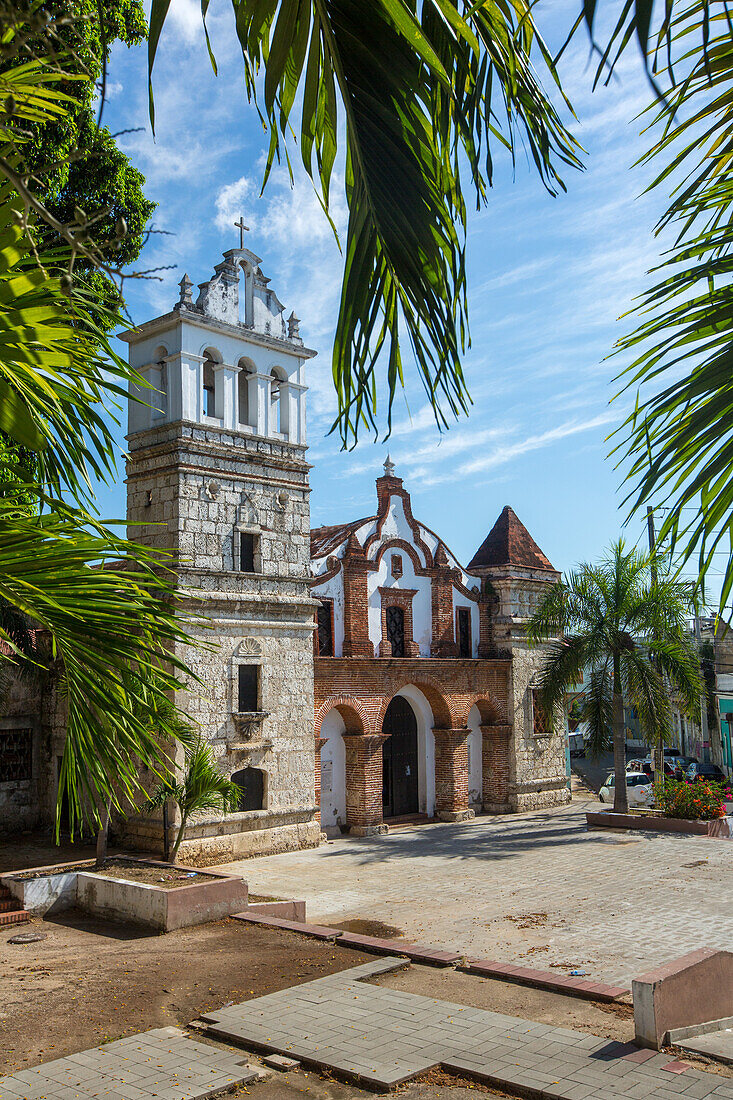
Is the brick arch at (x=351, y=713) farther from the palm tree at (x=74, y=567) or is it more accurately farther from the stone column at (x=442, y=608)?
the palm tree at (x=74, y=567)

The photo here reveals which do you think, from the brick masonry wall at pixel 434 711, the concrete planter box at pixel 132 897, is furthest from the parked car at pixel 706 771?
the concrete planter box at pixel 132 897

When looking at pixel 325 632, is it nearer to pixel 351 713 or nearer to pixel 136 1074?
pixel 351 713

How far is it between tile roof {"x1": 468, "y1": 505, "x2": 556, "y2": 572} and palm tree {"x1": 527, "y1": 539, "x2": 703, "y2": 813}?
156 inches

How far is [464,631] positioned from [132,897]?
1419cm

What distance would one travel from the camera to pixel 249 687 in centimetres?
1870

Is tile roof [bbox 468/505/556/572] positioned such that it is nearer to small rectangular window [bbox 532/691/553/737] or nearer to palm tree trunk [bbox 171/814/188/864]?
small rectangular window [bbox 532/691/553/737]

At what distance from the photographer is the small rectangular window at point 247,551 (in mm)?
18938

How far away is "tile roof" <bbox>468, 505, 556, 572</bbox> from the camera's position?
2664cm

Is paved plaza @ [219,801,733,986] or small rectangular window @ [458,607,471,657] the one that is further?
small rectangular window @ [458,607,471,657]

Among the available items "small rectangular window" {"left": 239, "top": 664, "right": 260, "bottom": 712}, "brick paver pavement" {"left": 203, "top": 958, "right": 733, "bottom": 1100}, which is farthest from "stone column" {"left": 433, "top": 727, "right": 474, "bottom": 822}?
"brick paver pavement" {"left": 203, "top": 958, "right": 733, "bottom": 1100}

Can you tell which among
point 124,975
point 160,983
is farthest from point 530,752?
point 160,983

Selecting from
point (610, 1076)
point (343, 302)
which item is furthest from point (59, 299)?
point (610, 1076)

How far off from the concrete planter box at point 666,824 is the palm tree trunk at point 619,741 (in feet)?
1.37

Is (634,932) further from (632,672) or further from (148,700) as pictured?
(148,700)
